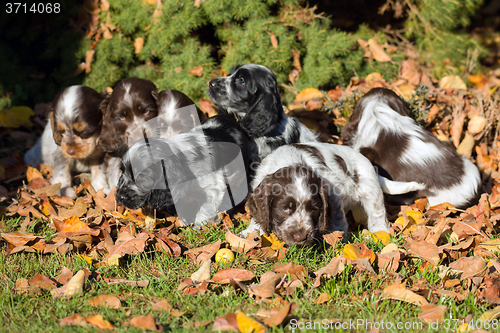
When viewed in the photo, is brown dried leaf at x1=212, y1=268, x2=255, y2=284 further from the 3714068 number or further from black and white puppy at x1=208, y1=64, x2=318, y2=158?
the 3714068 number

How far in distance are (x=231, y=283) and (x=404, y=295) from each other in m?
1.08

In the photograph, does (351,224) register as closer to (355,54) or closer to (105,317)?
(105,317)

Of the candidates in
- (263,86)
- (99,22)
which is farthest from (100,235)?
(99,22)

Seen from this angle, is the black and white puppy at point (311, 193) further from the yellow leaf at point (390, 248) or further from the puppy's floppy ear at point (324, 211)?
the yellow leaf at point (390, 248)

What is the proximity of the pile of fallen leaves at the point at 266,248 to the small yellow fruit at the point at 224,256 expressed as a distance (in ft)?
0.13

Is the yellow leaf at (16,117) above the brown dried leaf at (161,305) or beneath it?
beneath

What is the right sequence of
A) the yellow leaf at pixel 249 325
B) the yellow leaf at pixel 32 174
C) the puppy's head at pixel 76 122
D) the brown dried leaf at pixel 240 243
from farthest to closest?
1. the yellow leaf at pixel 32 174
2. the puppy's head at pixel 76 122
3. the brown dried leaf at pixel 240 243
4. the yellow leaf at pixel 249 325

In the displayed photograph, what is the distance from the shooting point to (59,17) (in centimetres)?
611

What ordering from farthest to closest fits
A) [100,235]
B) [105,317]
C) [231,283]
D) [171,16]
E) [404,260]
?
[171,16]
[100,235]
[404,260]
[231,283]
[105,317]

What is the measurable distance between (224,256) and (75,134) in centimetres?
222

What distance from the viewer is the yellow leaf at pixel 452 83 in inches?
219

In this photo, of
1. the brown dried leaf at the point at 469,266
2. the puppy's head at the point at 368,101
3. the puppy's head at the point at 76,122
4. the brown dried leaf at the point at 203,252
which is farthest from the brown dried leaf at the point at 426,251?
the puppy's head at the point at 76,122

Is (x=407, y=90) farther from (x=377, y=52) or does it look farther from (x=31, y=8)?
(x=31, y=8)

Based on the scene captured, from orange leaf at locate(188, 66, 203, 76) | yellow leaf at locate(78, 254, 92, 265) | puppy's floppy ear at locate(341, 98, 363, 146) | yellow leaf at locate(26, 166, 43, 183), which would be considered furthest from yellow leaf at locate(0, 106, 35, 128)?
puppy's floppy ear at locate(341, 98, 363, 146)
